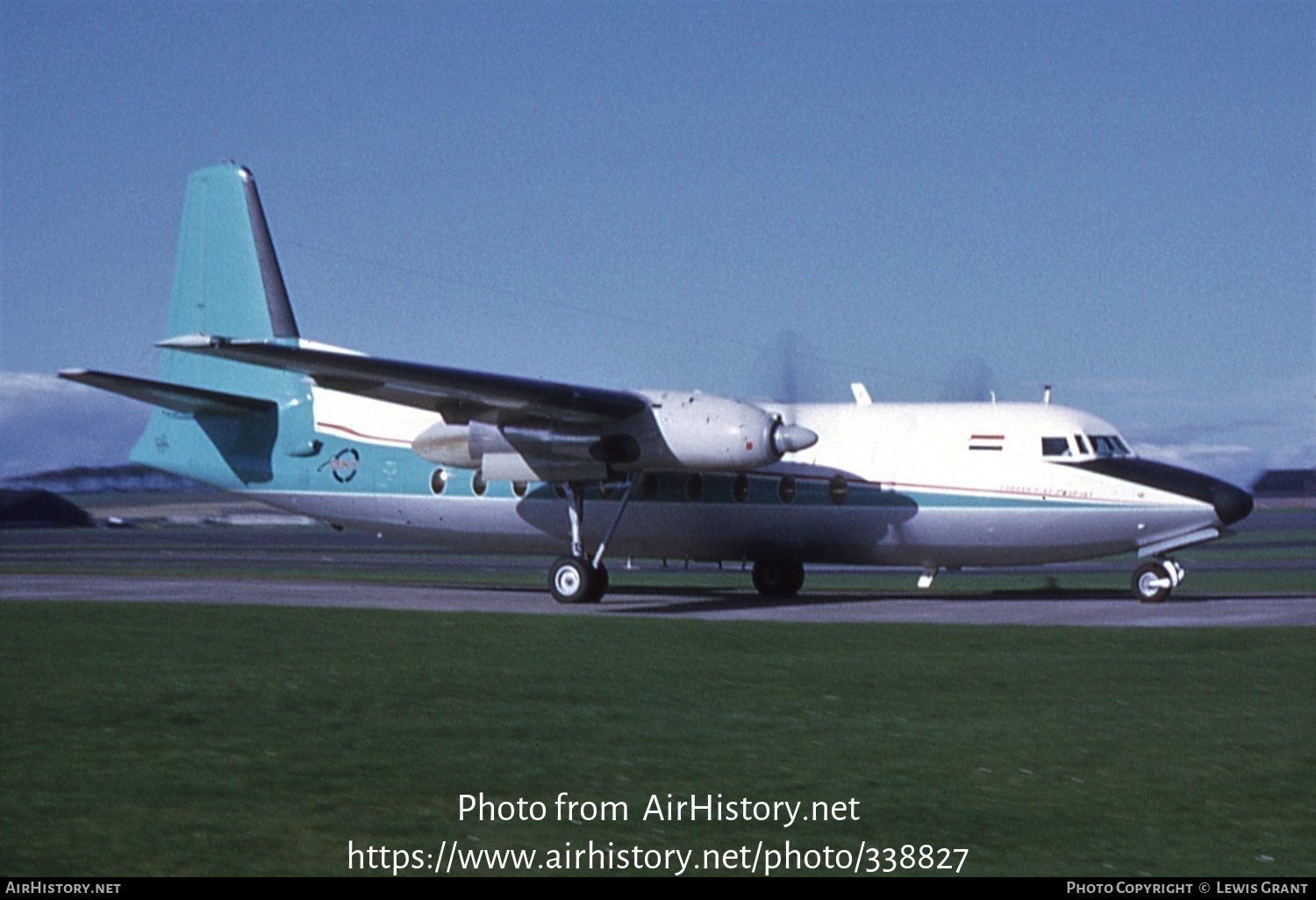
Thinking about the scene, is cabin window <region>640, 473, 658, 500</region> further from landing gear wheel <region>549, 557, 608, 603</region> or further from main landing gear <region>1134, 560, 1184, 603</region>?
main landing gear <region>1134, 560, 1184, 603</region>

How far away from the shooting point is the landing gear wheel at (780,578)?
27938 mm

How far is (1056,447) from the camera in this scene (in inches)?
975

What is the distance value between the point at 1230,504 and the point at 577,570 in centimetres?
1049

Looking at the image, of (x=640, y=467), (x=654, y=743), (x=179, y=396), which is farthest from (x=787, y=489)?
(x=654, y=743)

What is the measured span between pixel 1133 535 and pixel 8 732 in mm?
17975

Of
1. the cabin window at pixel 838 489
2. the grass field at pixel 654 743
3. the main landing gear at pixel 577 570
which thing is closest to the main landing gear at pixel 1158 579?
the cabin window at pixel 838 489

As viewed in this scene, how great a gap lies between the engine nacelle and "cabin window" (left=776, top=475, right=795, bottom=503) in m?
2.21

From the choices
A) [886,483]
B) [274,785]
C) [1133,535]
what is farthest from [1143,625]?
[274,785]

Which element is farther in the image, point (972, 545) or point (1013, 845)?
point (972, 545)

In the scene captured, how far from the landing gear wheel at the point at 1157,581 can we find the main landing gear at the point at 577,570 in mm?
8574

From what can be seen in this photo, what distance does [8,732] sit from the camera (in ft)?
37.4

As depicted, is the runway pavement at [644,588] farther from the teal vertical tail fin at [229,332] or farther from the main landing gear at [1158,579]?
the teal vertical tail fin at [229,332]

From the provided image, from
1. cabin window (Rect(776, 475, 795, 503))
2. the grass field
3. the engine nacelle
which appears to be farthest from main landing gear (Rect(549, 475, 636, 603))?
the grass field
